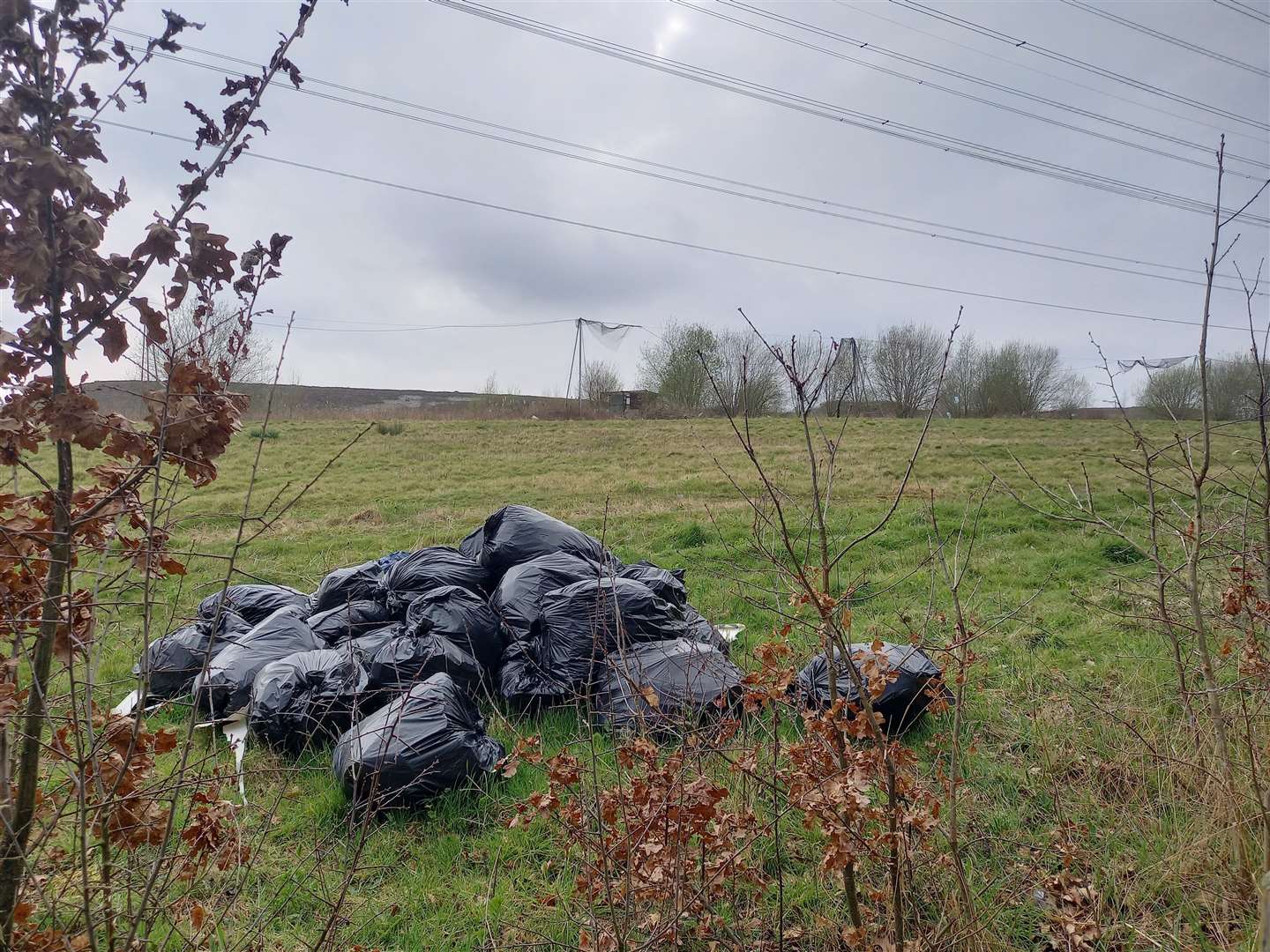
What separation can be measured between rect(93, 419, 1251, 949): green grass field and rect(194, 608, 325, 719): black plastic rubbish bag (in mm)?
383

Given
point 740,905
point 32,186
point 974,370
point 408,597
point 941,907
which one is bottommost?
point 740,905

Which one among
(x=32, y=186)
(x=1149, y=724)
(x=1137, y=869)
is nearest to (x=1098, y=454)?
(x=1149, y=724)

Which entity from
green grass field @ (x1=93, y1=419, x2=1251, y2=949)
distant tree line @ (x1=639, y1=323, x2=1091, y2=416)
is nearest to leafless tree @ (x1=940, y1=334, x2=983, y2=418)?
distant tree line @ (x1=639, y1=323, x2=1091, y2=416)

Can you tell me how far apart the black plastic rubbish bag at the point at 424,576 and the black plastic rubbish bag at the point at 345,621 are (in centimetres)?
6

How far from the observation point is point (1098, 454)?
13055 millimetres

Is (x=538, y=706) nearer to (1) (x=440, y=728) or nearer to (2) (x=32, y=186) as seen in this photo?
(1) (x=440, y=728)

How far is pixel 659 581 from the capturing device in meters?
4.05

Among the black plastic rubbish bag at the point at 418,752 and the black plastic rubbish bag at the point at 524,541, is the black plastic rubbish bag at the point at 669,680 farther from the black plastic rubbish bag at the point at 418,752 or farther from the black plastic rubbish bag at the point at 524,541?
the black plastic rubbish bag at the point at 524,541

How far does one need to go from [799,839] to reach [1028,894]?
71cm

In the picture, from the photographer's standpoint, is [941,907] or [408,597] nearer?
[941,907]

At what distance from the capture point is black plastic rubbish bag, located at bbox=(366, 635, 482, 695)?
3215mm

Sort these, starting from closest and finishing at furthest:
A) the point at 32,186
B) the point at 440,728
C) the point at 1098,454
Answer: the point at 32,186 → the point at 440,728 → the point at 1098,454

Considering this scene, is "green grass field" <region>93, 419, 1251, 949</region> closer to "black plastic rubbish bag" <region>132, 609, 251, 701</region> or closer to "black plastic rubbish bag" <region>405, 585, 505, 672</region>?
"black plastic rubbish bag" <region>132, 609, 251, 701</region>

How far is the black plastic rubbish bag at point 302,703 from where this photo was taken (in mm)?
3084
